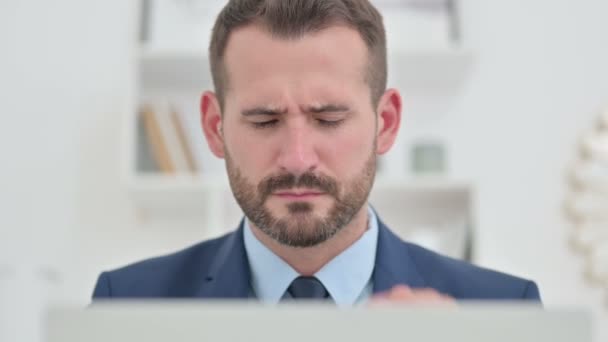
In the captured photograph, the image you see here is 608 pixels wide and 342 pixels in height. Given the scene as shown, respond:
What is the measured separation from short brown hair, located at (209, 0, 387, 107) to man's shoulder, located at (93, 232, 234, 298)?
30 centimetres

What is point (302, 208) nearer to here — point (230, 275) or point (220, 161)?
point (230, 275)

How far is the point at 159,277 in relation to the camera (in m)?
1.53

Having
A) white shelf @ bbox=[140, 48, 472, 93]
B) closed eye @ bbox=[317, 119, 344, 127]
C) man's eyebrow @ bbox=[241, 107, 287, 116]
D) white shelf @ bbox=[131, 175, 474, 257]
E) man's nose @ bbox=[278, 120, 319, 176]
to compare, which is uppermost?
white shelf @ bbox=[140, 48, 472, 93]

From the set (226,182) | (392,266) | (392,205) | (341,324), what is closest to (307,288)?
(392,266)

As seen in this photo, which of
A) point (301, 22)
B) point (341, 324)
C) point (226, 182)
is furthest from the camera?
point (226, 182)

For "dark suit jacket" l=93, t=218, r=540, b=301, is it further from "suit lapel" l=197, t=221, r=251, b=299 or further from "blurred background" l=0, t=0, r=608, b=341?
"blurred background" l=0, t=0, r=608, b=341

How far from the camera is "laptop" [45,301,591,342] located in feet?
2.10

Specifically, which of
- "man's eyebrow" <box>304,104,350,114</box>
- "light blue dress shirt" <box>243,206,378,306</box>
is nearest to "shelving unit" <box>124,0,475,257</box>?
"light blue dress shirt" <box>243,206,378,306</box>

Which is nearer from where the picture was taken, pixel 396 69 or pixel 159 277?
pixel 159 277

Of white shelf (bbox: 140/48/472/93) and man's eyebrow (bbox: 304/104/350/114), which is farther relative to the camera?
white shelf (bbox: 140/48/472/93)

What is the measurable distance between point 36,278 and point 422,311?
2288 millimetres

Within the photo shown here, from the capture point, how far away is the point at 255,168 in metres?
1.35

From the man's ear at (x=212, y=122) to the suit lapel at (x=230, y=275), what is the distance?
0.16 meters

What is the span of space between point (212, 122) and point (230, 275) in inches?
11.4
